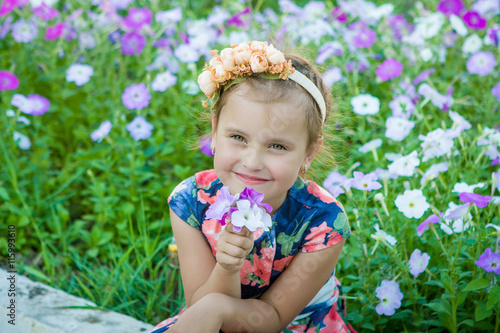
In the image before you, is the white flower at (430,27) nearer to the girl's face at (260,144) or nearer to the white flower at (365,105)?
the white flower at (365,105)

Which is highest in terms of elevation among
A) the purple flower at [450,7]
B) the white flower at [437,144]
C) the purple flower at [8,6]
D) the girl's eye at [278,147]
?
the purple flower at [450,7]

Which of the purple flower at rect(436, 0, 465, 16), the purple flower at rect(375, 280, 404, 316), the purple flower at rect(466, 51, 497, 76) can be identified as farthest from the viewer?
the purple flower at rect(436, 0, 465, 16)

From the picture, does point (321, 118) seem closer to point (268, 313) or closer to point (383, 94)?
point (268, 313)

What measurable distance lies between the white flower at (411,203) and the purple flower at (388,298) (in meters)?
0.22

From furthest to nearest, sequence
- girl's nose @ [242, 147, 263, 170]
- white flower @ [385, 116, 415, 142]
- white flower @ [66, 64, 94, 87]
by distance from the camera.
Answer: white flower @ [66, 64, 94, 87]
white flower @ [385, 116, 415, 142]
girl's nose @ [242, 147, 263, 170]

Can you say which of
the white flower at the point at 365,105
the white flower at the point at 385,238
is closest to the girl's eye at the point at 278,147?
the white flower at the point at 385,238

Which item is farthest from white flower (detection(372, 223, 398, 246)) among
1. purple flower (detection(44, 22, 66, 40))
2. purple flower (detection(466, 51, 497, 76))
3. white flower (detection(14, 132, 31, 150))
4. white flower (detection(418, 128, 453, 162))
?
purple flower (detection(44, 22, 66, 40))

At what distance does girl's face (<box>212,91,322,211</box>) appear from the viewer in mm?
1350

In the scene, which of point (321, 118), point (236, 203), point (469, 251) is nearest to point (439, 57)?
point (469, 251)

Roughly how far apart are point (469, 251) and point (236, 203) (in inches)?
36.1

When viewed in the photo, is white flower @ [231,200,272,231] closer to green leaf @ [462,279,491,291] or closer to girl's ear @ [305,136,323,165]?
girl's ear @ [305,136,323,165]

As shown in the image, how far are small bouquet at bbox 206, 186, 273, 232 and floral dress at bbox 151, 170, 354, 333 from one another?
0.33m

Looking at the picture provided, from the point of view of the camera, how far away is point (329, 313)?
5.33ft

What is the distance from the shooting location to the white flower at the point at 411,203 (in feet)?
5.35
